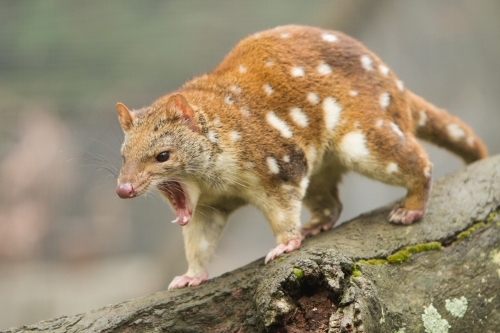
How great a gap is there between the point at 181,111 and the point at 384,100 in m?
1.45

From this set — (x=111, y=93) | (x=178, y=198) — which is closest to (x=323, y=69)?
(x=178, y=198)

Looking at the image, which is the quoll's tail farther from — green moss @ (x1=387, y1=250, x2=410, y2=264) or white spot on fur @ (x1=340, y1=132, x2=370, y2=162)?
green moss @ (x1=387, y1=250, x2=410, y2=264)

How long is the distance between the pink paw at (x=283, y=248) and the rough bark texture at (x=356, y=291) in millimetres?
91

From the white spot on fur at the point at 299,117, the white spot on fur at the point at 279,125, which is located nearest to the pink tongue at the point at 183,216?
the white spot on fur at the point at 279,125

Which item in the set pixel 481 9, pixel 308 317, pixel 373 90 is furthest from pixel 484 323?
pixel 481 9

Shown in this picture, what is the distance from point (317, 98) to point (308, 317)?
1.84 metres

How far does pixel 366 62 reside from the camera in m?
4.97

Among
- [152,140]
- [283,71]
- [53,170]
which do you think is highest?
[53,170]

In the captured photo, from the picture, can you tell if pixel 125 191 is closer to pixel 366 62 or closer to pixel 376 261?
pixel 376 261

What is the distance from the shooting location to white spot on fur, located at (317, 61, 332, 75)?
4.84 meters

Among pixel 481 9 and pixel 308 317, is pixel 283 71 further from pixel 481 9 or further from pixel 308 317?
pixel 481 9

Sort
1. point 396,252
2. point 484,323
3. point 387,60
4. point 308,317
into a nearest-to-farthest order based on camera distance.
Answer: point 308,317
point 484,323
point 396,252
point 387,60

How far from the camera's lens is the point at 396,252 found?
4.02m

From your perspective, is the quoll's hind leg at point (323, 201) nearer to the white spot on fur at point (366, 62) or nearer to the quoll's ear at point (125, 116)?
the white spot on fur at point (366, 62)
